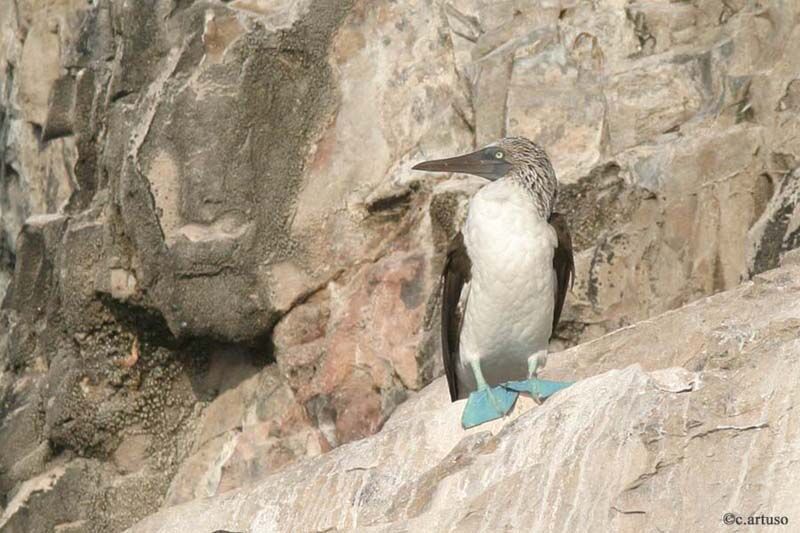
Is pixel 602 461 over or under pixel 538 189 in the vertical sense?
under

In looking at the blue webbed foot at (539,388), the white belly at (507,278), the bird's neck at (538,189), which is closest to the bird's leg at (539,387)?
the blue webbed foot at (539,388)

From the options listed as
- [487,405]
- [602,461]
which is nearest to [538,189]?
[487,405]

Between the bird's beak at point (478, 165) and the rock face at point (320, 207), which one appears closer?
the bird's beak at point (478, 165)

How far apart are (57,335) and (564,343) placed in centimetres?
407

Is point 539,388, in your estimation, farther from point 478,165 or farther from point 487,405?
point 478,165

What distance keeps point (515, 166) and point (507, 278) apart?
2.31 feet

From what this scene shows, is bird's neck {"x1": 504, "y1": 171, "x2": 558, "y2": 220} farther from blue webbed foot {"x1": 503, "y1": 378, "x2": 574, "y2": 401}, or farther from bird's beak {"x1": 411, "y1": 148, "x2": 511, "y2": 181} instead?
blue webbed foot {"x1": 503, "y1": 378, "x2": 574, "y2": 401}

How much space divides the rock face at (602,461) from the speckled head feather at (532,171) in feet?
3.50

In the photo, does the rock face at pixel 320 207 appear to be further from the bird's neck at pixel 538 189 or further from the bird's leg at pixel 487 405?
the bird's leg at pixel 487 405

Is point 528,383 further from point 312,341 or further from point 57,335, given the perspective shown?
point 57,335

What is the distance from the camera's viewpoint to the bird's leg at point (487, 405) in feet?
23.1

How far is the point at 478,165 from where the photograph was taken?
8328 millimetres

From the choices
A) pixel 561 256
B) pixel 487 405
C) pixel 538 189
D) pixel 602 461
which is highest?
pixel 538 189

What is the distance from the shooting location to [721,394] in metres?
5.89
